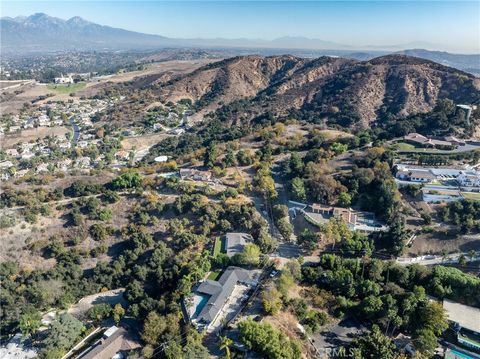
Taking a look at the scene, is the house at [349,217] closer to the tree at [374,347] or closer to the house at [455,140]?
the tree at [374,347]

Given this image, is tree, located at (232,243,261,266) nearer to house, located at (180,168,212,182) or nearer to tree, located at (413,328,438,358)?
tree, located at (413,328,438,358)

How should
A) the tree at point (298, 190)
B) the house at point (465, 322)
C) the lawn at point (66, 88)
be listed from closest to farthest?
the house at point (465, 322)
the tree at point (298, 190)
the lawn at point (66, 88)

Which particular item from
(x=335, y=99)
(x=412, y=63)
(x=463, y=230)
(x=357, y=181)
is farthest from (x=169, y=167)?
(x=412, y=63)

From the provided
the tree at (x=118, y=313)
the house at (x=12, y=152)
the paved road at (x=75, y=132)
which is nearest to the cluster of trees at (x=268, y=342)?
the tree at (x=118, y=313)

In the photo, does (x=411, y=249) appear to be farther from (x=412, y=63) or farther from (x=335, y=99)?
(x=412, y=63)

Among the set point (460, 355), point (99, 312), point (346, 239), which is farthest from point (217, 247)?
point (460, 355)

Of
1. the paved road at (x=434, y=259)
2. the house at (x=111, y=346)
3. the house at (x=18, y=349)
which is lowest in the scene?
the house at (x=18, y=349)

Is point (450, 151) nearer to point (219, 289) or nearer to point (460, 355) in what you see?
point (460, 355)

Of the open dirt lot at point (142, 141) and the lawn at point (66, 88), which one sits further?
the lawn at point (66, 88)

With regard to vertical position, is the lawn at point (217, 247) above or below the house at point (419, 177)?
below
